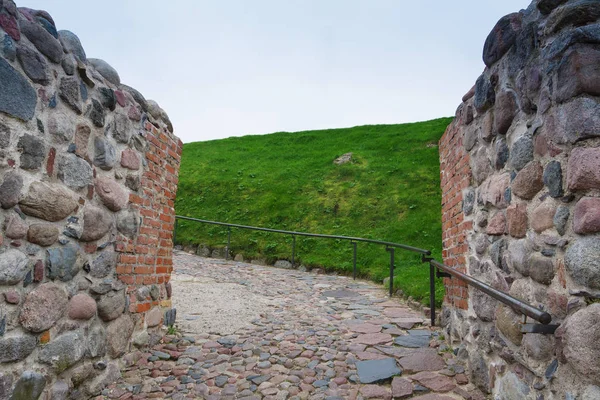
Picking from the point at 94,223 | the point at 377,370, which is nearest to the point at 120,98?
the point at 94,223

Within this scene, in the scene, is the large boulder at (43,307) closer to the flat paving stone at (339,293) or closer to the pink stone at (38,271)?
the pink stone at (38,271)

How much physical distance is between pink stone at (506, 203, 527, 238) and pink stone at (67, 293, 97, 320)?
2.85m

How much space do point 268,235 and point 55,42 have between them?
8.57m

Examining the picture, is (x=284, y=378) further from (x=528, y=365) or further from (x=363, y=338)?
(x=528, y=365)

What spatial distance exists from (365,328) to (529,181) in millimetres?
2763

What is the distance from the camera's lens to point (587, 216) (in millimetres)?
1659

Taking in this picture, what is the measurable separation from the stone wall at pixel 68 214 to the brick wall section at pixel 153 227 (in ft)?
0.06

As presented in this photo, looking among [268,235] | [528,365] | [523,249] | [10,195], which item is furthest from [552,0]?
[268,235]

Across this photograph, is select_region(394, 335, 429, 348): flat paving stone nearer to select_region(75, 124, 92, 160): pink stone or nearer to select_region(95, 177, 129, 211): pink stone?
select_region(95, 177, 129, 211): pink stone

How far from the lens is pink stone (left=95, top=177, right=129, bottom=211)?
2.92 metres

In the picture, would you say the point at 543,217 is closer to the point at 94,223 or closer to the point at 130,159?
the point at 94,223

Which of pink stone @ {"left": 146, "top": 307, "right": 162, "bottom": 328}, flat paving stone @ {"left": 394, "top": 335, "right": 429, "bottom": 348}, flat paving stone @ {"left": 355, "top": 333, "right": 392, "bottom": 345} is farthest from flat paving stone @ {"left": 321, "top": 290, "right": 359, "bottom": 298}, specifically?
pink stone @ {"left": 146, "top": 307, "right": 162, "bottom": 328}

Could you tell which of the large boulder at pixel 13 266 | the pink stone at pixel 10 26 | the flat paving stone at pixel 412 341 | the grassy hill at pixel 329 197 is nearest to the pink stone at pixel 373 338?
the flat paving stone at pixel 412 341

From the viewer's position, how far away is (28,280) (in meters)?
2.25
